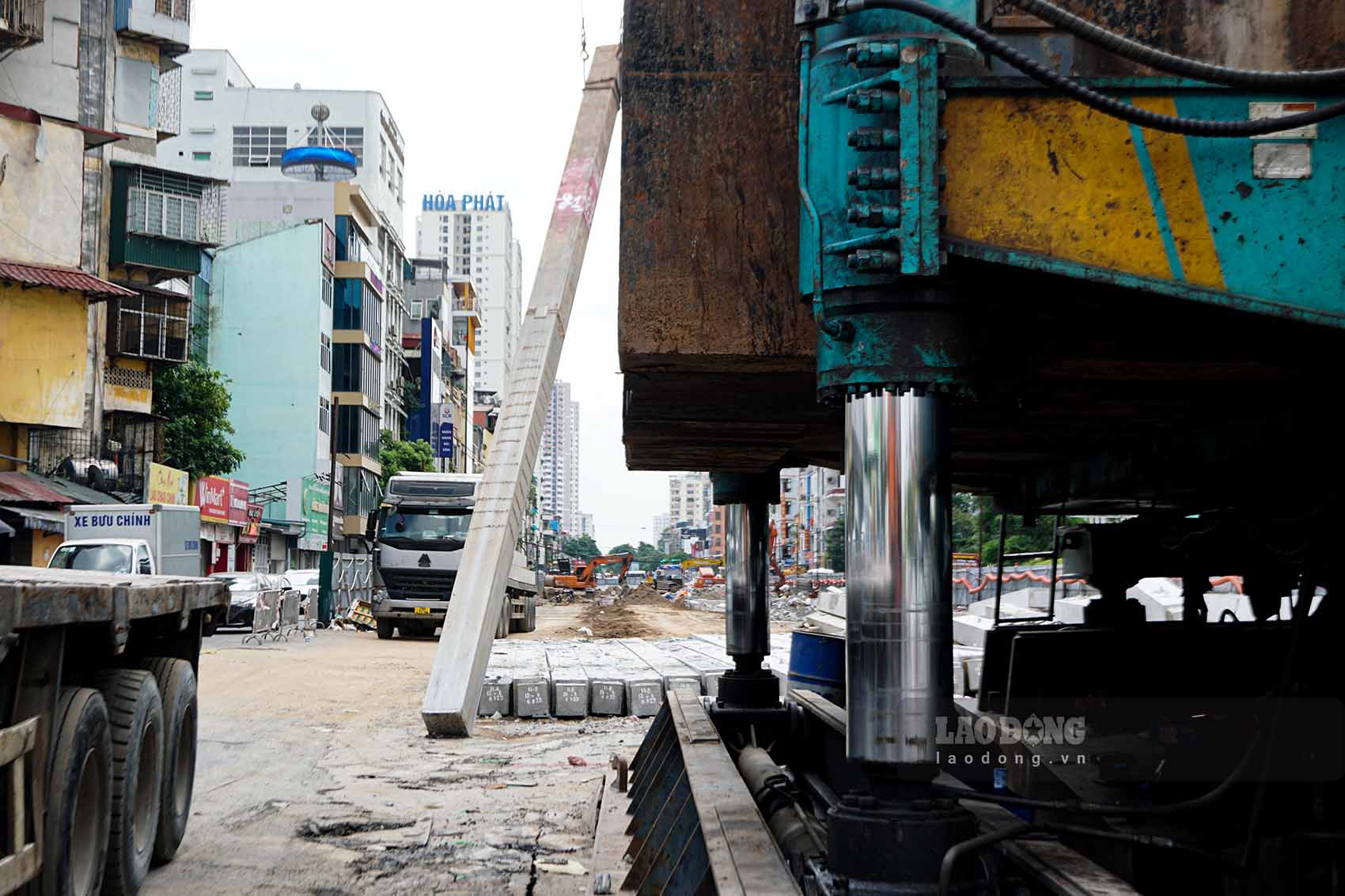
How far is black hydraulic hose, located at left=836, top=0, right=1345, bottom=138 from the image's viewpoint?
359 centimetres

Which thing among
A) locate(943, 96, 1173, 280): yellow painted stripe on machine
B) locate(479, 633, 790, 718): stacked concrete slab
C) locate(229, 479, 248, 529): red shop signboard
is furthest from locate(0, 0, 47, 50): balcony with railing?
locate(943, 96, 1173, 280): yellow painted stripe on machine

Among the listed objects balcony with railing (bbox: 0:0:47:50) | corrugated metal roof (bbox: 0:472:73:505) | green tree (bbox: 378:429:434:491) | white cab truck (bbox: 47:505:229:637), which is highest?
balcony with railing (bbox: 0:0:47:50)

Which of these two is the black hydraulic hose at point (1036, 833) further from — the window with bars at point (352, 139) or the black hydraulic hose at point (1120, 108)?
the window with bars at point (352, 139)

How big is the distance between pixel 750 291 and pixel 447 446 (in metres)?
93.9

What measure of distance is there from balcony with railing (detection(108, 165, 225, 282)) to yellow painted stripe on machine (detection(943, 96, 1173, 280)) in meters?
42.7

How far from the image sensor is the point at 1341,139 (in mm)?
3725

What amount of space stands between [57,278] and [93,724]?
1315 inches

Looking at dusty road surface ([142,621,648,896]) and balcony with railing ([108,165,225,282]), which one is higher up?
balcony with railing ([108,165,225,282])

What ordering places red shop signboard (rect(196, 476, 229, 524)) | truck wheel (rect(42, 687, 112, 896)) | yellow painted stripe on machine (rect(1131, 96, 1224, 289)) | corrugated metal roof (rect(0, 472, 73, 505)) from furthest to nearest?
red shop signboard (rect(196, 476, 229, 524)) → corrugated metal roof (rect(0, 472, 73, 505)) → truck wheel (rect(42, 687, 112, 896)) → yellow painted stripe on machine (rect(1131, 96, 1224, 289))

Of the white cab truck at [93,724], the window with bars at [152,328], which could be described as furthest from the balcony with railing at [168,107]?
the white cab truck at [93,724]

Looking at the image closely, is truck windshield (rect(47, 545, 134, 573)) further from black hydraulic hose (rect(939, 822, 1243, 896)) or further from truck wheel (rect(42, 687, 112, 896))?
black hydraulic hose (rect(939, 822, 1243, 896))

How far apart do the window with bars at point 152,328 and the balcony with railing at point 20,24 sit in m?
7.93

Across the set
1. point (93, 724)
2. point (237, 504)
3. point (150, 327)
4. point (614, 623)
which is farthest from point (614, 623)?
point (93, 724)

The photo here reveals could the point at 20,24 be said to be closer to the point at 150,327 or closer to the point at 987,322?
the point at 150,327
